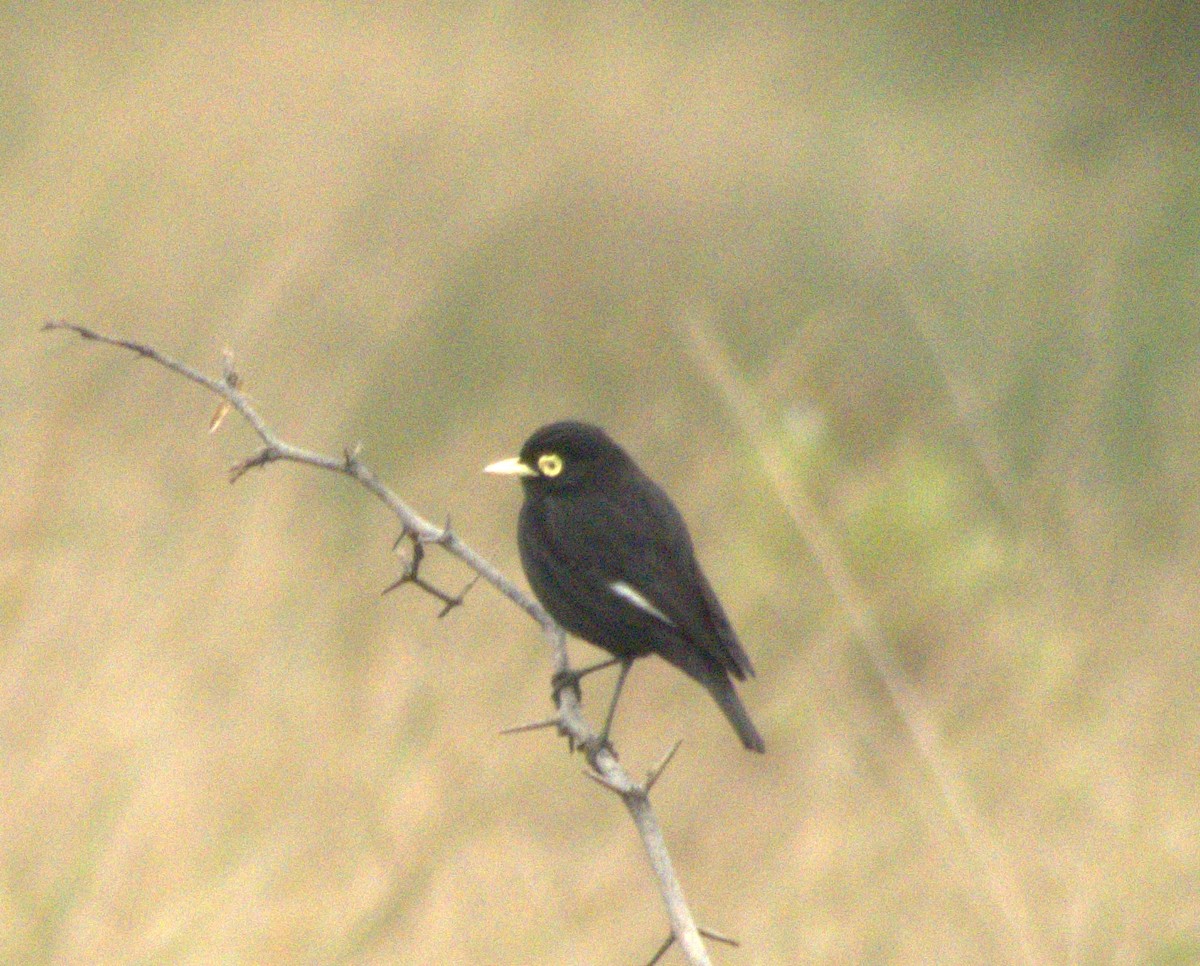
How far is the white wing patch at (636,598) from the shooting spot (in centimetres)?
310

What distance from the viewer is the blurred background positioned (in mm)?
3418

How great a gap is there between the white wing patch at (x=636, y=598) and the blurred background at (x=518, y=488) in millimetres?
232

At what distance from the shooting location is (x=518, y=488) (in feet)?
15.5

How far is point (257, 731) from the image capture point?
370 centimetres

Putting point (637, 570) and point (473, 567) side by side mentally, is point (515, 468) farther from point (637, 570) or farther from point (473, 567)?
point (473, 567)

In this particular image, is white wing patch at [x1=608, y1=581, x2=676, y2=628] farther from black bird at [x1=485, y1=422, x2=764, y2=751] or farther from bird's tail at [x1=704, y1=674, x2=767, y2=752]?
bird's tail at [x1=704, y1=674, x2=767, y2=752]

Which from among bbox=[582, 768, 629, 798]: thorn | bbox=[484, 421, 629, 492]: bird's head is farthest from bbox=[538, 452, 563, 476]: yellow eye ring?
bbox=[582, 768, 629, 798]: thorn

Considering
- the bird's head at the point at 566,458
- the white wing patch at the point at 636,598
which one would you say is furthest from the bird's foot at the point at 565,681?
the bird's head at the point at 566,458

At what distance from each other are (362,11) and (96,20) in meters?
0.95

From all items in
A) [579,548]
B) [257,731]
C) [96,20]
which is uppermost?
[579,548]

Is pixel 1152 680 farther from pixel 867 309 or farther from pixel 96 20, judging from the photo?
pixel 96 20

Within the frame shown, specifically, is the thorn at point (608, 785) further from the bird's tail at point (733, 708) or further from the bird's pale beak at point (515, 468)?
the bird's pale beak at point (515, 468)

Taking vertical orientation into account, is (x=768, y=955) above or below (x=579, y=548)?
below

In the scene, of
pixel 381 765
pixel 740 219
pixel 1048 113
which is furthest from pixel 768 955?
pixel 1048 113
